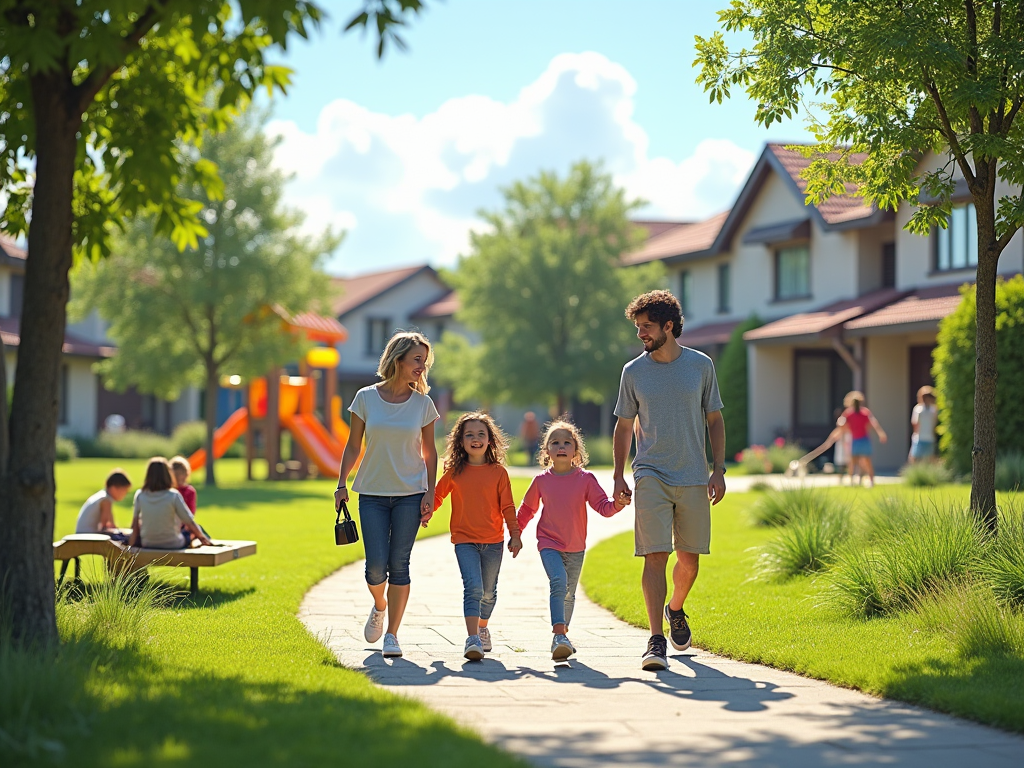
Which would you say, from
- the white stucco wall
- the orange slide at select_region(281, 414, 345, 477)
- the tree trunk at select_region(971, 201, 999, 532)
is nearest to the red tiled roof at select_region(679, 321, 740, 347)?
the white stucco wall

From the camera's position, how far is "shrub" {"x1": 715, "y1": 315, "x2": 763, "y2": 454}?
3219cm

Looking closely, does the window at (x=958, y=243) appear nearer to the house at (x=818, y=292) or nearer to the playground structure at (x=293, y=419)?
the house at (x=818, y=292)

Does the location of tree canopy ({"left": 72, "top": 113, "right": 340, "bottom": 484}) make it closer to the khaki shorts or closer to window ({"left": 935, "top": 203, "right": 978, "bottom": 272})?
window ({"left": 935, "top": 203, "right": 978, "bottom": 272})

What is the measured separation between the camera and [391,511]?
7773mm

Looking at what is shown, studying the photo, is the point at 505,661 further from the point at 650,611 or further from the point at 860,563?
the point at 860,563

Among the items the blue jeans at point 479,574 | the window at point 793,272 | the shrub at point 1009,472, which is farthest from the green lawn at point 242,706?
the window at point 793,272

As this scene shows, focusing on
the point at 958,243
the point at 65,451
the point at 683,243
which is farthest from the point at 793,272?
the point at 65,451

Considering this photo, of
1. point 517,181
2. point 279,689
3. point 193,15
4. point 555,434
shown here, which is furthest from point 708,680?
point 517,181

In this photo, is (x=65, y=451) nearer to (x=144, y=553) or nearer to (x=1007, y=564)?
(x=144, y=553)

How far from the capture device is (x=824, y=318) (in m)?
28.8

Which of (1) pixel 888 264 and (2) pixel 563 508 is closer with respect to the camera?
(2) pixel 563 508

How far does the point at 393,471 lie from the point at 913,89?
5.25 meters

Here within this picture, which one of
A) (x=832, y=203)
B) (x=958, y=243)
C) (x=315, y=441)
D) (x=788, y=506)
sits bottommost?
(x=788, y=506)

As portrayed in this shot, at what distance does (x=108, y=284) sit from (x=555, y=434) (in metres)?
21.5
